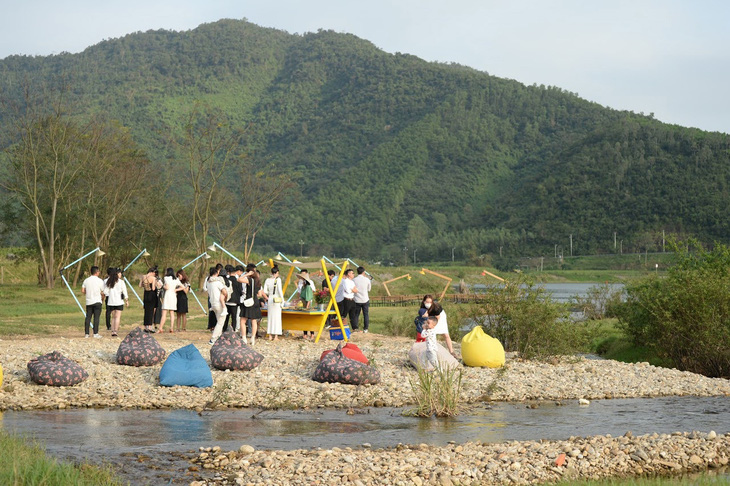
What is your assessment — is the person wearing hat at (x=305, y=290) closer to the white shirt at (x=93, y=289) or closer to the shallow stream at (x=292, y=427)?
the white shirt at (x=93, y=289)

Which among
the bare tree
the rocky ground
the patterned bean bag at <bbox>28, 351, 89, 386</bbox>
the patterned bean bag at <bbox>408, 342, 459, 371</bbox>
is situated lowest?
the rocky ground

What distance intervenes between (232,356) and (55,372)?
3428 mm

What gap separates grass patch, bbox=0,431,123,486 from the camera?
27.1 feet

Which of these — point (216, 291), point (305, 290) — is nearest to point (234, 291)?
point (216, 291)

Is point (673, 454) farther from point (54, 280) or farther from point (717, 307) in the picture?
point (54, 280)

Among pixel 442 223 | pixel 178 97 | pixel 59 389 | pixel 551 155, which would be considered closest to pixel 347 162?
pixel 442 223

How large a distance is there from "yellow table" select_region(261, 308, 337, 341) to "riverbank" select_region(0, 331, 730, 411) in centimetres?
90

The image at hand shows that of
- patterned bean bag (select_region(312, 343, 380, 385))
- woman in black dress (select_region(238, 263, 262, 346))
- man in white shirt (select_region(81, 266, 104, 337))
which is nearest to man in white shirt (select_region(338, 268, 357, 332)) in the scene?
woman in black dress (select_region(238, 263, 262, 346))

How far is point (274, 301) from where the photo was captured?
2159cm

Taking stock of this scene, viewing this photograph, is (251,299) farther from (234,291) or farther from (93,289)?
(93,289)

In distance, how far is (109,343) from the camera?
20688mm

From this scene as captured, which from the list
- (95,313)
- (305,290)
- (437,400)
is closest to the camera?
(437,400)

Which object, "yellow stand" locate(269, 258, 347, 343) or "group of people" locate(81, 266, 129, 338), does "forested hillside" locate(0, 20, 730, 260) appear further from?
"yellow stand" locate(269, 258, 347, 343)

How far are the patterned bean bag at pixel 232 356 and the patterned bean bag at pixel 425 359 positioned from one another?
10.6 ft
